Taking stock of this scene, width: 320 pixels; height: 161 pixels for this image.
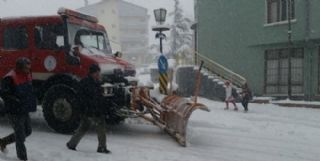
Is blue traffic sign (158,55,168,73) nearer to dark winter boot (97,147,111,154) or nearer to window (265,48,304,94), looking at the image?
dark winter boot (97,147,111,154)

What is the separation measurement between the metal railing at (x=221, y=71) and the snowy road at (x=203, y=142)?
8291 mm

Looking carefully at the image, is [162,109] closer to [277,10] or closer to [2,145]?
[2,145]

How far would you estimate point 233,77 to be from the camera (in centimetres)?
2445

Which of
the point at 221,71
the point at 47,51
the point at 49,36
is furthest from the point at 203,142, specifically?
the point at 221,71

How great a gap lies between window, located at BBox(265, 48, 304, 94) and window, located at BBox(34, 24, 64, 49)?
14236 mm

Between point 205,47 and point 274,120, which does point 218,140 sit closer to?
point 274,120

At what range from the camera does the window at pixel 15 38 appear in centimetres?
1170

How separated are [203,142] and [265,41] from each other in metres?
13.4

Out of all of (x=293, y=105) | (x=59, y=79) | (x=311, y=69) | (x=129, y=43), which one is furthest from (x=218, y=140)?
(x=129, y=43)

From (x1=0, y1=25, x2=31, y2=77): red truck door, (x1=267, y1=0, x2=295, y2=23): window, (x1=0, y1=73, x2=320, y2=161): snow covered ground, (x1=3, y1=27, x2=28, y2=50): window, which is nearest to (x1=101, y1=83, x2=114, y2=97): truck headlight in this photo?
(x1=0, y1=73, x2=320, y2=161): snow covered ground

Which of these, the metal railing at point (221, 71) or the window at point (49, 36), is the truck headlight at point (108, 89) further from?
the metal railing at point (221, 71)

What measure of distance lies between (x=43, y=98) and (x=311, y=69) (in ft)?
47.2

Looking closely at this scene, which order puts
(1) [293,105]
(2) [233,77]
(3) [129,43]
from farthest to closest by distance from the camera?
(3) [129,43] → (2) [233,77] → (1) [293,105]

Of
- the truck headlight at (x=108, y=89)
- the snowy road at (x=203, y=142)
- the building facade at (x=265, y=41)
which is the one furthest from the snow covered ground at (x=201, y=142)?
the building facade at (x=265, y=41)
